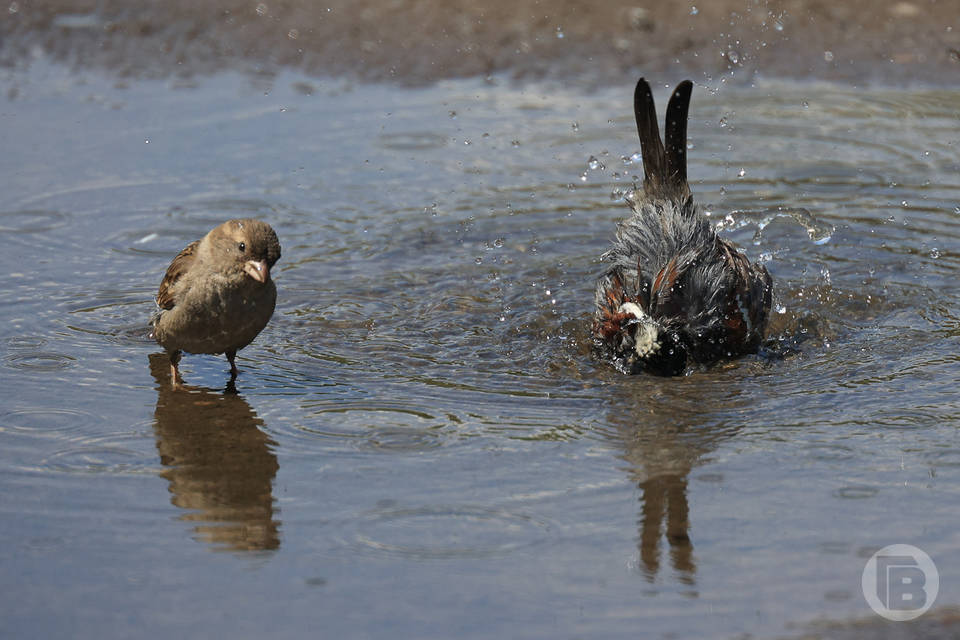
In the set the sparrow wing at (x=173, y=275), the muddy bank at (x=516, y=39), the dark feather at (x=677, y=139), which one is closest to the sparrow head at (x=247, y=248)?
the sparrow wing at (x=173, y=275)

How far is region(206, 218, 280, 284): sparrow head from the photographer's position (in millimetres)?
5160

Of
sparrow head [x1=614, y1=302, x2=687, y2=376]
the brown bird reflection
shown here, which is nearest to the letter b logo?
sparrow head [x1=614, y1=302, x2=687, y2=376]

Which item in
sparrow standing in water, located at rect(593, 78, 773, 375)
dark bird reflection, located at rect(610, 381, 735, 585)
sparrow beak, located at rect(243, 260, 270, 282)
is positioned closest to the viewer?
dark bird reflection, located at rect(610, 381, 735, 585)

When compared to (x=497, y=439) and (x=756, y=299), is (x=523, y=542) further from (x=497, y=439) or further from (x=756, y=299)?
(x=756, y=299)

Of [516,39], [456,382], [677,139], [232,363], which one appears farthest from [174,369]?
[516,39]

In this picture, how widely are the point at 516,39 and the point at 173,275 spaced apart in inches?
230

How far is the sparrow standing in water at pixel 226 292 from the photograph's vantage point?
5.19m

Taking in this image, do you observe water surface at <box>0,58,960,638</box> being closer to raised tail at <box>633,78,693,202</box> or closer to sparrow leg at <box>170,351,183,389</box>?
sparrow leg at <box>170,351,183,389</box>

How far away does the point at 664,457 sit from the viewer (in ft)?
15.1

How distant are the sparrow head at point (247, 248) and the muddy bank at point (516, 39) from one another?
497cm

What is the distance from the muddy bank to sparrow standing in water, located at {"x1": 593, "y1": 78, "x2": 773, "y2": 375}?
367 centimetres

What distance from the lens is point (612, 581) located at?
370 centimetres

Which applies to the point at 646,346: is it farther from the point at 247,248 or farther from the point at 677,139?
the point at 247,248

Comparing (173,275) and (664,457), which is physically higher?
(173,275)
